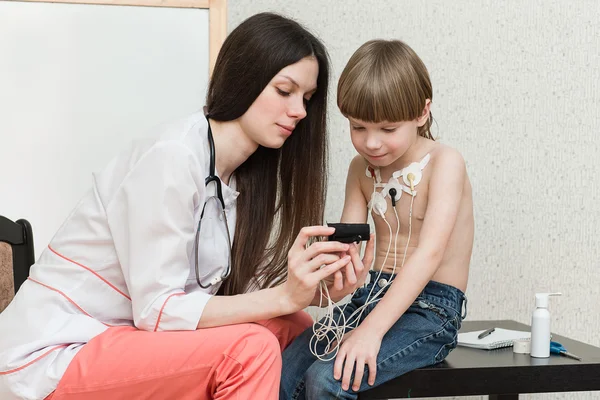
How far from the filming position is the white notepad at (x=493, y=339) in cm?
165

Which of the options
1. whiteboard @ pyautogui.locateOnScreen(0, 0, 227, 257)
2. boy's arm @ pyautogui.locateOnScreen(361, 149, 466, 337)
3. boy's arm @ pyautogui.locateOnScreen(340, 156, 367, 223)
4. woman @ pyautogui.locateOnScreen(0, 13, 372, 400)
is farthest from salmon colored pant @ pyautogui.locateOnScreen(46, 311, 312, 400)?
whiteboard @ pyautogui.locateOnScreen(0, 0, 227, 257)

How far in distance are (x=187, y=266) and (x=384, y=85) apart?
21.9 inches

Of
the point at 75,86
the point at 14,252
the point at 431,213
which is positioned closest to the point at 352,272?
the point at 431,213

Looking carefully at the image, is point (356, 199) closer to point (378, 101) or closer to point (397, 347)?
point (378, 101)

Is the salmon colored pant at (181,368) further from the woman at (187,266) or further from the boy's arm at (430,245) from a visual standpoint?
the boy's arm at (430,245)

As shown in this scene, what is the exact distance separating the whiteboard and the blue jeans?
1.01 m

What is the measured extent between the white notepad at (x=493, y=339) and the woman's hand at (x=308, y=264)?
48 cm

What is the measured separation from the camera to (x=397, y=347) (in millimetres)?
1468

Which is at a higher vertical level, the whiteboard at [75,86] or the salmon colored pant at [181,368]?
the whiteboard at [75,86]

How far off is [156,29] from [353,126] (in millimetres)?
964

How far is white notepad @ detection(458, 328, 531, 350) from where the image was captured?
165 cm

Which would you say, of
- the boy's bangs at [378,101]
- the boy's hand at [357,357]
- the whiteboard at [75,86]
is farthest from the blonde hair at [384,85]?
the whiteboard at [75,86]

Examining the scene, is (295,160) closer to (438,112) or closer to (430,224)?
(430,224)

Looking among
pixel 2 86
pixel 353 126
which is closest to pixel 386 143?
pixel 353 126
